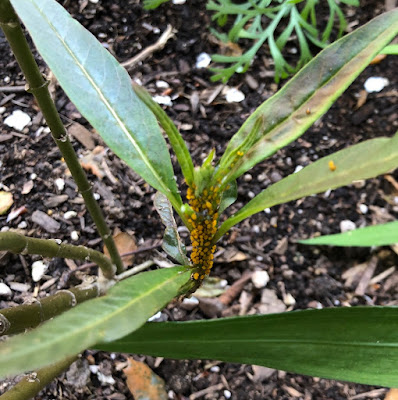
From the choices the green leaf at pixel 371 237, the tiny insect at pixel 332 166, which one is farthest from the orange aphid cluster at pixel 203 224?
the green leaf at pixel 371 237

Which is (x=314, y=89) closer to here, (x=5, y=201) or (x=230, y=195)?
(x=230, y=195)

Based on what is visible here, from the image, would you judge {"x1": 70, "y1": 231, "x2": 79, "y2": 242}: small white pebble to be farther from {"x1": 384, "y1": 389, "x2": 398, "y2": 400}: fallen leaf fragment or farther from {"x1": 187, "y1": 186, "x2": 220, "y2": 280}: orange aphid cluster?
{"x1": 384, "y1": 389, "x2": 398, "y2": 400}: fallen leaf fragment

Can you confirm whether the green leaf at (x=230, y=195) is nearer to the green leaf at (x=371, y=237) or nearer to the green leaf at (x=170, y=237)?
the green leaf at (x=170, y=237)

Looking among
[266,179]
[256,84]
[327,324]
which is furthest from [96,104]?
[256,84]

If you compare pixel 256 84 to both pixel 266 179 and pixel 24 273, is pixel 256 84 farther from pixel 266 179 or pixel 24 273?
pixel 24 273

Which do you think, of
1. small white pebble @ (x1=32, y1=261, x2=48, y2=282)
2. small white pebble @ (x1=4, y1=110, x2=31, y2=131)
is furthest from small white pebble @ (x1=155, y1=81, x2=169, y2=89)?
small white pebble @ (x1=32, y1=261, x2=48, y2=282)
